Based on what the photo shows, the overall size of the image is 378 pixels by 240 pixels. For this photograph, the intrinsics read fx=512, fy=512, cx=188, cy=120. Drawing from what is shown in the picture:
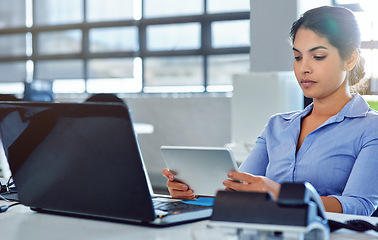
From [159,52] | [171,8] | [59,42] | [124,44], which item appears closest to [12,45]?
[59,42]

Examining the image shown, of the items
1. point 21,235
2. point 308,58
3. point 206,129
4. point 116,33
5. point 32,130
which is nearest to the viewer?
point 21,235

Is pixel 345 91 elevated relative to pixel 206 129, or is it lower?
elevated

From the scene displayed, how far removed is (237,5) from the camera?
5.61m

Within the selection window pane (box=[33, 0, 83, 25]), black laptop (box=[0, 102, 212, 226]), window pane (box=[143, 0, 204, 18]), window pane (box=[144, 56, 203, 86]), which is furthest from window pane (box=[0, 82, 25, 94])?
black laptop (box=[0, 102, 212, 226])

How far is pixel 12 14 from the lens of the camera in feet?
22.4

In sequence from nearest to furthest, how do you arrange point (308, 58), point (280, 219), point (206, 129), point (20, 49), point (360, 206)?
point (280, 219) → point (360, 206) → point (308, 58) → point (206, 129) → point (20, 49)

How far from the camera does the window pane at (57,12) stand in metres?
6.51

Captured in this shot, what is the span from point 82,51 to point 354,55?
510 cm

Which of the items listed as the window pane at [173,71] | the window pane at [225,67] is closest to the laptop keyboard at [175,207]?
the window pane at [225,67]

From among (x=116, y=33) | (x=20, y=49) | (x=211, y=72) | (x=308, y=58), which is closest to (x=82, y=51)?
(x=116, y=33)

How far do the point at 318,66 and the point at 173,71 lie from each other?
14.4 ft

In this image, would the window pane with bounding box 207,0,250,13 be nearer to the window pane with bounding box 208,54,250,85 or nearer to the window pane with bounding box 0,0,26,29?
the window pane with bounding box 208,54,250,85

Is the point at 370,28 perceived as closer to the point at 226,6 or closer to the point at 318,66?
the point at 226,6

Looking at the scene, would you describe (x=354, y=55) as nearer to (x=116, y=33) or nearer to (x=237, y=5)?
(x=237, y=5)
